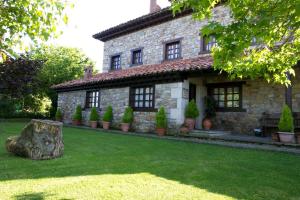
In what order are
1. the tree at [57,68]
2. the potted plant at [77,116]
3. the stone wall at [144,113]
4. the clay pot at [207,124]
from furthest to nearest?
1. the tree at [57,68]
2. the potted plant at [77,116]
3. the clay pot at [207,124]
4. the stone wall at [144,113]

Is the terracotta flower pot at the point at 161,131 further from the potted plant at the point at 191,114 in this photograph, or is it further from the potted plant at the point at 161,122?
the potted plant at the point at 191,114

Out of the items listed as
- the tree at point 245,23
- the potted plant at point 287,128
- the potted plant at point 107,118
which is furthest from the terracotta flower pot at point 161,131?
the tree at point 245,23

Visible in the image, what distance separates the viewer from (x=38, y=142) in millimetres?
5340

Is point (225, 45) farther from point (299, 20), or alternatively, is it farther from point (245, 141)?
point (245, 141)

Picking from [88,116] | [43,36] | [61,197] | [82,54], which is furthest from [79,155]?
[82,54]

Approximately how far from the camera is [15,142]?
5.53 meters

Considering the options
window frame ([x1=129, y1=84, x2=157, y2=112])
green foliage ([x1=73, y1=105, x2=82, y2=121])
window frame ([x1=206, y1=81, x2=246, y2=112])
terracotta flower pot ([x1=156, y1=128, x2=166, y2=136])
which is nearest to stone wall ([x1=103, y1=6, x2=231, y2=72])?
window frame ([x1=206, y1=81, x2=246, y2=112])

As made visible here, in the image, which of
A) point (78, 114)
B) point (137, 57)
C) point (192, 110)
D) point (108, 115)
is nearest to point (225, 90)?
point (192, 110)

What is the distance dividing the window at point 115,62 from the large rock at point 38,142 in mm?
11238

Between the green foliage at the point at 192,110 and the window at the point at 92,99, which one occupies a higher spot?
the window at the point at 92,99

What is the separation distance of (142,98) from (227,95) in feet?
12.6

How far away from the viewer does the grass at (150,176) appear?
3.42 meters

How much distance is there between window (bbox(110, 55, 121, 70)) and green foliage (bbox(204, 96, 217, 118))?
703 cm

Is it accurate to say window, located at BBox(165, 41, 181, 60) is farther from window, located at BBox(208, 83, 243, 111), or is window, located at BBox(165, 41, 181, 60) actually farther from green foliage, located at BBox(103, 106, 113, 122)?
green foliage, located at BBox(103, 106, 113, 122)
